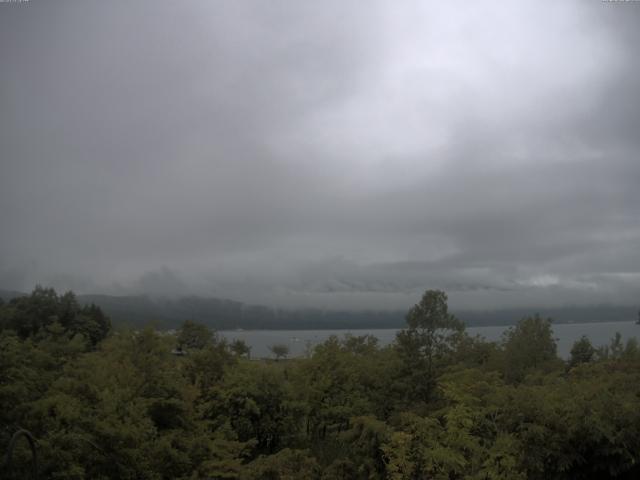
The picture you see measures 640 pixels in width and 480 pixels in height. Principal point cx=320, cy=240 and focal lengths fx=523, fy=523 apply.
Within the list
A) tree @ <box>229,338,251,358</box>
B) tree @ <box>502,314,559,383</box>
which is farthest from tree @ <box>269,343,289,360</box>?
tree @ <box>502,314,559,383</box>

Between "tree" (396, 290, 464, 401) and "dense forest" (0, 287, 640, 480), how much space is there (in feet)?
0.25

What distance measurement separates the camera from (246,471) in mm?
15578

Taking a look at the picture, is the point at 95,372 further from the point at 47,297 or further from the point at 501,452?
the point at 47,297

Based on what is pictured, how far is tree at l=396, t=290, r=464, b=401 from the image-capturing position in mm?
26484

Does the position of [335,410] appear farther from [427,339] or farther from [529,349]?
[529,349]

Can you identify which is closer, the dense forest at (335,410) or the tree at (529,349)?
the dense forest at (335,410)

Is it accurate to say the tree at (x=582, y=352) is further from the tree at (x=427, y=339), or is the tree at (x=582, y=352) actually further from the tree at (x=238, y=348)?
the tree at (x=238, y=348)

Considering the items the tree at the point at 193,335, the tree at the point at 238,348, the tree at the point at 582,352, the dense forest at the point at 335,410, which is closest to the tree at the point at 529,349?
the dense forest at the point at 335,410

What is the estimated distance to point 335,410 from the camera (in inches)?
1027

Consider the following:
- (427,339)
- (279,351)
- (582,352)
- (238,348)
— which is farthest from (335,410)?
(279,351)

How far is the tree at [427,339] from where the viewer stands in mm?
26484

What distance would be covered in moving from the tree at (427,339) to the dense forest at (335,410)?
2.9 inches

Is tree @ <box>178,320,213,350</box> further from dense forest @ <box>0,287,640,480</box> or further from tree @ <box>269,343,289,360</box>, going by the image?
tree @ <box>269,343,289,360</box>

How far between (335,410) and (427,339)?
5.89 meters
